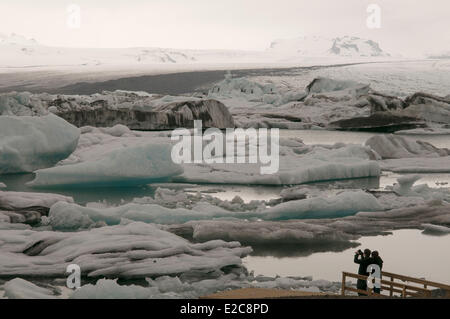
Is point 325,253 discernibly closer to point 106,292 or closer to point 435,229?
point 435,229

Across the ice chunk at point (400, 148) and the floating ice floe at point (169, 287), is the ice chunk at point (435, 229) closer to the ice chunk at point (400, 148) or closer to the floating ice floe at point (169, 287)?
the floating ice floe at point (169, 287)

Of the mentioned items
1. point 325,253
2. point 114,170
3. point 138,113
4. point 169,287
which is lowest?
point 138,113

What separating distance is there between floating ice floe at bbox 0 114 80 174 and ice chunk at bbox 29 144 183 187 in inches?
67.1

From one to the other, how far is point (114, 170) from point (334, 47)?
7466 cm

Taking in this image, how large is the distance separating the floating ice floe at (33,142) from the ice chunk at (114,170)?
1704 mm

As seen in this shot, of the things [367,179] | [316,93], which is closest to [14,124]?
[367,179]

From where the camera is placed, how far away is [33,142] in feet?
65.4

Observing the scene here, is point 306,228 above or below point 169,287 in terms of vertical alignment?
below

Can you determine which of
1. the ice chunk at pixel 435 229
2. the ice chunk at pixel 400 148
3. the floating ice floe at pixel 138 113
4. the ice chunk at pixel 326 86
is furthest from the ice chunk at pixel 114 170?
the ice chunk at pixel 326 86

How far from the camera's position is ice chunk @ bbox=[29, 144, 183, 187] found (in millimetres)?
18250

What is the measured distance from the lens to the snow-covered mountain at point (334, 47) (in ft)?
292

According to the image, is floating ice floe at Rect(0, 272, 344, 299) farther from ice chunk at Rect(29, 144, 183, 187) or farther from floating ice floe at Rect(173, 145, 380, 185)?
floating ice floe at Rect(173, 145, 380, 185)

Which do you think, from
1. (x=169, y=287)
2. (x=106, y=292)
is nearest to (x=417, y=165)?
(x=169, y=287)

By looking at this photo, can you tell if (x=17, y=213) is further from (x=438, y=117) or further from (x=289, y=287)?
(x=438, y=117)
